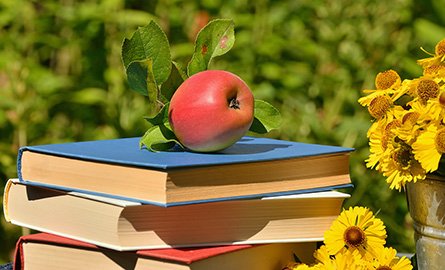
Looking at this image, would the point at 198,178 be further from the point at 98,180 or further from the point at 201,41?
the point at 201,41

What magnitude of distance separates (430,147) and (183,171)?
0.24 metres

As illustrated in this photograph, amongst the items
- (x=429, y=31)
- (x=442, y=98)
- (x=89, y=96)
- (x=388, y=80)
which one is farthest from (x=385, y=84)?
(x=89, y=96)

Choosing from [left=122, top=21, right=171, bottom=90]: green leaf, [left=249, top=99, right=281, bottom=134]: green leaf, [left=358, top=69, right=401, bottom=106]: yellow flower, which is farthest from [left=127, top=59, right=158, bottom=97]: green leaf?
Result: [left=358, top=69, right=401, bottom=106]: yellow flower

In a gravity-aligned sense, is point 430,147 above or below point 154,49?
below

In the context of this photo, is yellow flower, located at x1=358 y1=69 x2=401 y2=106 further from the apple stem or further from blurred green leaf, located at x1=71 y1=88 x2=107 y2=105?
blurred green leaf, located at x1=71 y1=88 x2=107 y2=105

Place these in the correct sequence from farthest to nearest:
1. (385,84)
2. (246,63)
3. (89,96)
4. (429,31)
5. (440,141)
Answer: (246,63), (89,96), (429,31), (385,84), (440,141)

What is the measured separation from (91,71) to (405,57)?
2.31 feet

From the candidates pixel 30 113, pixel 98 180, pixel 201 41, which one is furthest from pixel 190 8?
pixel 98 180

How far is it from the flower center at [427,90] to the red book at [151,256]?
0.23m

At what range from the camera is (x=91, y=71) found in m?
2.09

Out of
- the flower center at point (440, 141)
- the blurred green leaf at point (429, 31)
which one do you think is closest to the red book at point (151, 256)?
the flower center at point (440, 141)

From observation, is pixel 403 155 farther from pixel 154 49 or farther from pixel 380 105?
pixel 154 49

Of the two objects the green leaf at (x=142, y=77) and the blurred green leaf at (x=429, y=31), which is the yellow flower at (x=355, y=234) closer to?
the green leaf at (x=142, y=77)

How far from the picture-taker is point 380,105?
95cm
